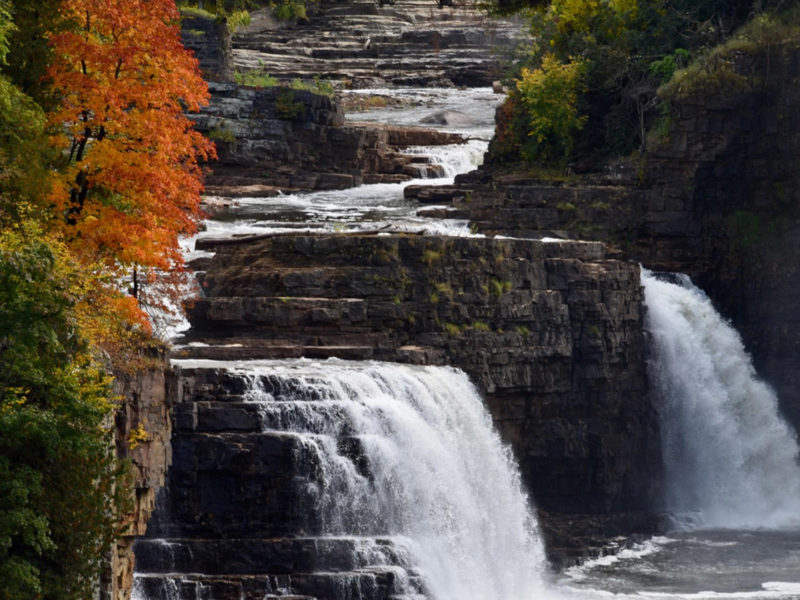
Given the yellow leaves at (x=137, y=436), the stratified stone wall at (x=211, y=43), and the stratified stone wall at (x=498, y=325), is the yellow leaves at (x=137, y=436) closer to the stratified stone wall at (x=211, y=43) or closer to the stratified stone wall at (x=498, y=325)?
the stratified stone wall at (x=498, y=325)

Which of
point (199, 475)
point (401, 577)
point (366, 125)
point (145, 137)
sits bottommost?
point (401, 577)

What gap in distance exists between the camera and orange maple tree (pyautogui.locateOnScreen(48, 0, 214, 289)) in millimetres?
34031

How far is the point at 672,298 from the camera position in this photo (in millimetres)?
55281

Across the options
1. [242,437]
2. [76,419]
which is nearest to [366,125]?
[242,437]

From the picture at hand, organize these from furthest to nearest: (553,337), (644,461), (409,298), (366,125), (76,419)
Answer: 1. (366,125)
2. (644,461)
3. (553,337)
4. (409,298)
5. (76,419)

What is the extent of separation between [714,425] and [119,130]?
26.7m

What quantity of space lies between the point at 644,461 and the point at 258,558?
20724 mm

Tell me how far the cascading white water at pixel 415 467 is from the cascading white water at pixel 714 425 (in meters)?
11.7

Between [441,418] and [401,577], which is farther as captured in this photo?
[441,418]

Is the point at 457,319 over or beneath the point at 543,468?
over

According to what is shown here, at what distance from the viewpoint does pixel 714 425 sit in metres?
54.8

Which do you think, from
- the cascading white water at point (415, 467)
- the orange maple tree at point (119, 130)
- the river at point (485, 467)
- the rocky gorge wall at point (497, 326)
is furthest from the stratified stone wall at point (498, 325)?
the orange maple tree at point (119, 130)

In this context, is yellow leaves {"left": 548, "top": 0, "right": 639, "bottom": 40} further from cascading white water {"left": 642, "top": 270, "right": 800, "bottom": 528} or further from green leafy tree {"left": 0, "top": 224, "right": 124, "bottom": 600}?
green leafy tree {"left": 0, "top": 224, "right": 124, "bottom": 600}

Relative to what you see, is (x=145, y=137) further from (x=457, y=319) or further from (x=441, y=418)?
(x=457, y=319)
